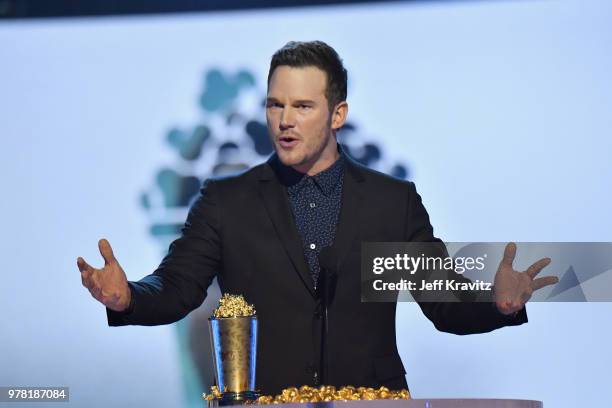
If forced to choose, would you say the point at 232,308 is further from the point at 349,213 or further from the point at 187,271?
the point at 349,213

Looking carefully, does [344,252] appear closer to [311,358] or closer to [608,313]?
[311,358]

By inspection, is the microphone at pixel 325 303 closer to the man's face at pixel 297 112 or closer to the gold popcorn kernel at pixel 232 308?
the man's face at pixel 297 112

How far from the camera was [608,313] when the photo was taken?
374 cm

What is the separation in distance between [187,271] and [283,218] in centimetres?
29

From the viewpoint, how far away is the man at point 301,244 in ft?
8.75

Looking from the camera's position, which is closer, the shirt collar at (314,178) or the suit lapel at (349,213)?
the suit lapel at (349,213)

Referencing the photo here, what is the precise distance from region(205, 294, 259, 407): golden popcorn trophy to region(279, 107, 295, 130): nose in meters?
0.61

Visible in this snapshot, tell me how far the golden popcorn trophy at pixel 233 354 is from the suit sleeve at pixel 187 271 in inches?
12.6

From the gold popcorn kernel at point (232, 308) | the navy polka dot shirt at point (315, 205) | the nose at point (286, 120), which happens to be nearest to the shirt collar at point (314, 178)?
the navy polka dot shirt at point (315, 205)

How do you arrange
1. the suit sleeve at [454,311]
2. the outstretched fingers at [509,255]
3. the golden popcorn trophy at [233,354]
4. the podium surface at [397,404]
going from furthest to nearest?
the suit sleeve at [454,311] → the outstretched fingers at [509,255] → the golden popcorn trophy at [233,354] → the podium surface at [397,404]

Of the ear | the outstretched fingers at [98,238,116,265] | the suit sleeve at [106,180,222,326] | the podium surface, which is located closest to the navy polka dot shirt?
the ear

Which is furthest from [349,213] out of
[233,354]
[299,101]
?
[233,354]

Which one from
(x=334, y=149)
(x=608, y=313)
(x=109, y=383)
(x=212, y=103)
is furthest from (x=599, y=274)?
(x=109, y=383)

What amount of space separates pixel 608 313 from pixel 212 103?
169cm
